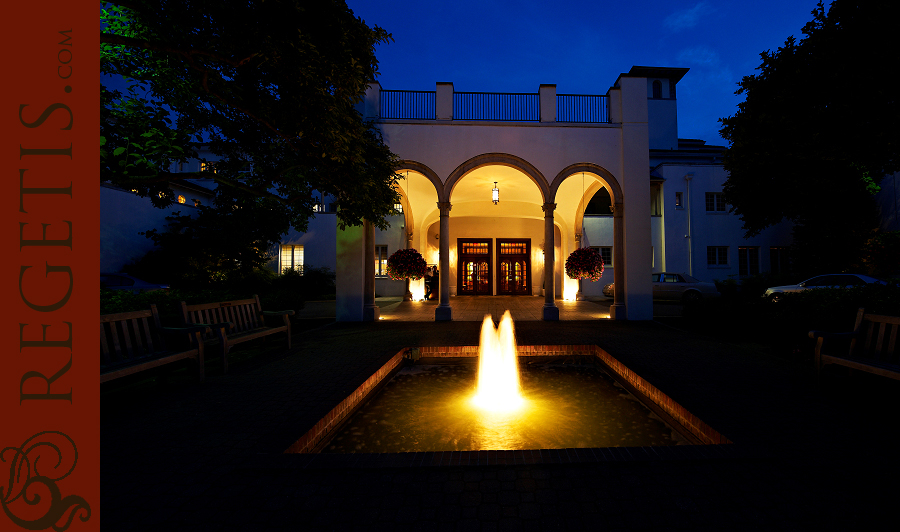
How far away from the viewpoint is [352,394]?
3975 mm

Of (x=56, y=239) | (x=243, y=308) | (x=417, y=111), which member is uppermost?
(x=417, y=111)

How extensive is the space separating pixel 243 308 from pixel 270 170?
10.4ft

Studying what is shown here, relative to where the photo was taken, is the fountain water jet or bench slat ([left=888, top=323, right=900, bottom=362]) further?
the fountain water jet

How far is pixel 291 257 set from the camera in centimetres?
2192

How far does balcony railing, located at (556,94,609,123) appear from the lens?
11.4 metres

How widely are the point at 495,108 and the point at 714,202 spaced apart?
54.1 ft

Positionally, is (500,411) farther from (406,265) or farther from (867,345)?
(406,265)

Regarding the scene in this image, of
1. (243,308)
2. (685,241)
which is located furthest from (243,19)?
(685,241)

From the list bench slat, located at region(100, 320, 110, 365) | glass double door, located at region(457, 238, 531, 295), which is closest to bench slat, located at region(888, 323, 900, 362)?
bench slat, located at region(100, 320, 110, 365)

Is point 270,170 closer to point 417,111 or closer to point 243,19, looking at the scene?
point 243,19

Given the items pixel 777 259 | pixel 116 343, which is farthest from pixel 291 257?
pixel 777 259

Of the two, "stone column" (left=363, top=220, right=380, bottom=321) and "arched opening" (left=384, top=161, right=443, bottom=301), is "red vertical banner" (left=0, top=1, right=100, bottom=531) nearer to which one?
"stone column" (left=363, top=220, right=380, bottom=321)

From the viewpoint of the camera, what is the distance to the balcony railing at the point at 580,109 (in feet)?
37.4

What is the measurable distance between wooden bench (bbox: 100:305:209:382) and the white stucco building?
593cm
